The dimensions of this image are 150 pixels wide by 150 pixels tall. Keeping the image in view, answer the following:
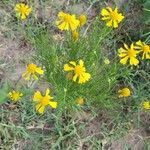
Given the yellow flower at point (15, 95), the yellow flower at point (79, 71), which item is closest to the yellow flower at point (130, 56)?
the yellow flower at point (79, 71)

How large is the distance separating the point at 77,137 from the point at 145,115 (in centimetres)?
36

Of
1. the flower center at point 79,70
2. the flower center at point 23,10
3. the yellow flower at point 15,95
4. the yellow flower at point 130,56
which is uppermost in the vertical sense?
the flower center at point 23,10

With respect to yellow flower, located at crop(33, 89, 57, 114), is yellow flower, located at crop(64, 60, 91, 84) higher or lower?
higher

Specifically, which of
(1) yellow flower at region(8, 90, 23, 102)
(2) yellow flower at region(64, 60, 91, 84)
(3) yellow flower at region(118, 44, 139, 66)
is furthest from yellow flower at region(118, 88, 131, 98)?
(1) yellow flower at region(8, 90, 23, 102)

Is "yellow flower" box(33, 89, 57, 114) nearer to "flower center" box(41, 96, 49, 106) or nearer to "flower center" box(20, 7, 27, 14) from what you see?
Answer: "flower center" box(41, 96, 49, 106)

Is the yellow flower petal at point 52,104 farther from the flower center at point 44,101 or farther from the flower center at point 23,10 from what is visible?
the flower center at point 23,10

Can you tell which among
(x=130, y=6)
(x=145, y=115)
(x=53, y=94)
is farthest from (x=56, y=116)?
(x=130, y=6)

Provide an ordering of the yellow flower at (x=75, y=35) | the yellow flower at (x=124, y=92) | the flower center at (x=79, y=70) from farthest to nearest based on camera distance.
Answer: the yellow flower at (x=124, y=92) → the yellow flower at (x=75, y=35) → the flower center at (x=79, y=70)

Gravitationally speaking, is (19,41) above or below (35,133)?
above

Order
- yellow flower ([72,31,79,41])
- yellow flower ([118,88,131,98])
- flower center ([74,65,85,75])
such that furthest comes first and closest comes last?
yellow flower ([118,88,131,98]) < yellow flower ([72,31,79,41]) < flower center ([74,65,85,75])

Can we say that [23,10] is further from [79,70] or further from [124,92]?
[124,92]

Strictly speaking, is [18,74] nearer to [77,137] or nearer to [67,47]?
[67,47]

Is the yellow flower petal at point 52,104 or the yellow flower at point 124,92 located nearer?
the yellow flower petal at point 52,104

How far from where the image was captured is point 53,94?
2.03 m
